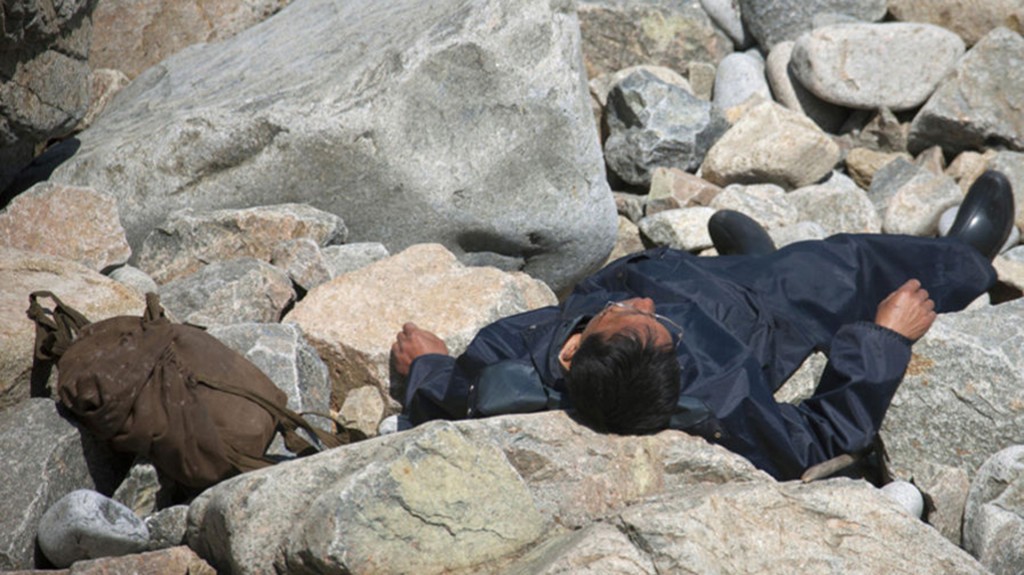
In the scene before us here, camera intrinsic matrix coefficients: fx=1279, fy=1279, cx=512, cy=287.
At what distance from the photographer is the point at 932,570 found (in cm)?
263

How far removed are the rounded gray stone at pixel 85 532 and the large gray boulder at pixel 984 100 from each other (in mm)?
4972

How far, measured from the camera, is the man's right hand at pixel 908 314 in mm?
3850

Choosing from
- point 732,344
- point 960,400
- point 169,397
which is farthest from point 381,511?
point 960,400

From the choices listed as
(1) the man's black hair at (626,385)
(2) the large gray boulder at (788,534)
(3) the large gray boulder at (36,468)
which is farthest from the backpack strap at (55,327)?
(2) the large gray boulder at (788,534)

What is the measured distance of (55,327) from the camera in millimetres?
3705

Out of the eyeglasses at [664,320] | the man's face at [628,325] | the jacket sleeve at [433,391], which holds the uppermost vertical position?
the man's face at [628,325]

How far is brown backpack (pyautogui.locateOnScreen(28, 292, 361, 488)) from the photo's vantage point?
138 inches

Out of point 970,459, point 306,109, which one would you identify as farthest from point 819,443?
point 306,109

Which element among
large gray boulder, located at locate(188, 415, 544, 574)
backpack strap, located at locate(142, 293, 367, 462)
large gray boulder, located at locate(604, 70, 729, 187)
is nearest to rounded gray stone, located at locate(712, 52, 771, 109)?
large gray boulder, located at locate(604, 70, 729, 187)

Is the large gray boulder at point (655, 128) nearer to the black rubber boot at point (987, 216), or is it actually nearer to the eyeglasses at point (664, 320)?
the black rubber boot at point (987, 216)

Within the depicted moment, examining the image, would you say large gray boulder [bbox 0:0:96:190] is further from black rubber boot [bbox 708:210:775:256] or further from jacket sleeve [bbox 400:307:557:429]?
black rubber boot [bbox 708:210:775:256]

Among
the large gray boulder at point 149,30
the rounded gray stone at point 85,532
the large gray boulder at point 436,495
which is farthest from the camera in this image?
the large gray boulder at point 149,30

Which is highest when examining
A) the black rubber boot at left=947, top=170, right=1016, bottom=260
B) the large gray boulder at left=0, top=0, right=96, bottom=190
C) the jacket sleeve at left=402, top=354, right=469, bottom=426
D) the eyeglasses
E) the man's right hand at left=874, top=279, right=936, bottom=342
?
the large gray boulder at left=0, top=0, right=96, bottom=190

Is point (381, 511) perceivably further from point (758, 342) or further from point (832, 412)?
point (758, 342)
